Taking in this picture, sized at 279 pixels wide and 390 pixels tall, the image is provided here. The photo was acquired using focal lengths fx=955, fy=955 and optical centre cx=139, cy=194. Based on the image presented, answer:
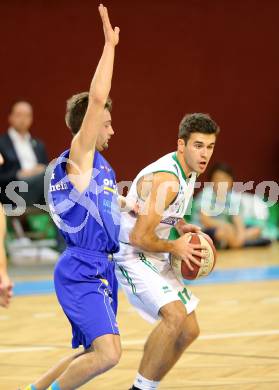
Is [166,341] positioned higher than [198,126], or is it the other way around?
[198,126]

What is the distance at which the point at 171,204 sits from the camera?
5.53 metres

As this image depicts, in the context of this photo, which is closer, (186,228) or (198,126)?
(198,126)

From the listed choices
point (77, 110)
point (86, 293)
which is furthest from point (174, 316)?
point (77, 110)

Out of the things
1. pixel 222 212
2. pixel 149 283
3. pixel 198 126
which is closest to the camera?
pixel 149 283

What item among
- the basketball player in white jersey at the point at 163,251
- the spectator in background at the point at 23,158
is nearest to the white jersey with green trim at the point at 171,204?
the basketball player in white jersey at the point at 163,251

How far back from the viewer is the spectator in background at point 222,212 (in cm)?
1275

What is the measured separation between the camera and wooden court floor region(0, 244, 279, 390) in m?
6.04

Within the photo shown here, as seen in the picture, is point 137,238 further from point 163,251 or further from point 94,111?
point 94,111

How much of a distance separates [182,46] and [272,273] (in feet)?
15.0

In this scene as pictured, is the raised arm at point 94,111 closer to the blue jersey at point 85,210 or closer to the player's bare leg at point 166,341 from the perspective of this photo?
the blue jersey at point 85,210

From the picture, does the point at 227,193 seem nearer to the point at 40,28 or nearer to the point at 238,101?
the point at 238,101

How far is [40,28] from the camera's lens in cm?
1322

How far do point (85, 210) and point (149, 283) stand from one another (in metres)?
0.72

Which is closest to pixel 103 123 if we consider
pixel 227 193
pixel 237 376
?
pixel 237 376
